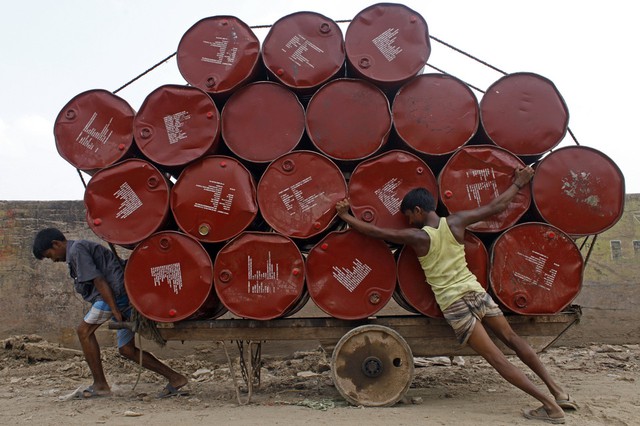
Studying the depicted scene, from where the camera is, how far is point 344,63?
12.4ft

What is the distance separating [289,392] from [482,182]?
2198 millimetres

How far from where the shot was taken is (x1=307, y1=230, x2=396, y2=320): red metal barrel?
3.53 metres

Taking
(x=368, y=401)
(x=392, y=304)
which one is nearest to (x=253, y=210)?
(x=368, y=401)

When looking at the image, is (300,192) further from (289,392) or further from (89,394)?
(89,394)

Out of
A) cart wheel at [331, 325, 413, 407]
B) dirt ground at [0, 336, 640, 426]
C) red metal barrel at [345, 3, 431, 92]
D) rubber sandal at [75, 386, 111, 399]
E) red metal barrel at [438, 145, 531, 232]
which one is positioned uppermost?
red metal barrel at [345, 3, 431, 92]

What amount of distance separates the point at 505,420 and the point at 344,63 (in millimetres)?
2542

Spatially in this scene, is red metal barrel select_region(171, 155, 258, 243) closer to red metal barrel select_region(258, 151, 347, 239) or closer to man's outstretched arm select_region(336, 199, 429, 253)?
red metal barrel select_region(258, 151, 347, 239)

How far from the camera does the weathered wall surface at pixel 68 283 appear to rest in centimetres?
575

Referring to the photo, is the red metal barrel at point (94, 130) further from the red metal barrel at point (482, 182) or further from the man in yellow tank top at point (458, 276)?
the red metal barrel at point (482, 182)

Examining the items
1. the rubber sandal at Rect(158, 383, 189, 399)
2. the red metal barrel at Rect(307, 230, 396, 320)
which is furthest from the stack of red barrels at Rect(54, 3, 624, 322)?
the rubber sandal at Rect(158, 383, 189, 399)

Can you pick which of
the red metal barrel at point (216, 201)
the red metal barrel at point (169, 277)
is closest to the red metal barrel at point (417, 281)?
the red metal barrel at point (216, 201)

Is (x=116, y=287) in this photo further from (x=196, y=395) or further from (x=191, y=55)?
(x=191, y=55)

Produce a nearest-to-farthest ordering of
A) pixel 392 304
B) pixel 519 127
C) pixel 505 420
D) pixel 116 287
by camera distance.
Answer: pixel 505 420 → pixel 519 127 → pixel 116 287 → pixel 392 304

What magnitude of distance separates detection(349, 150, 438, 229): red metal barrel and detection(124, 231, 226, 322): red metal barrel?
1.11 m
